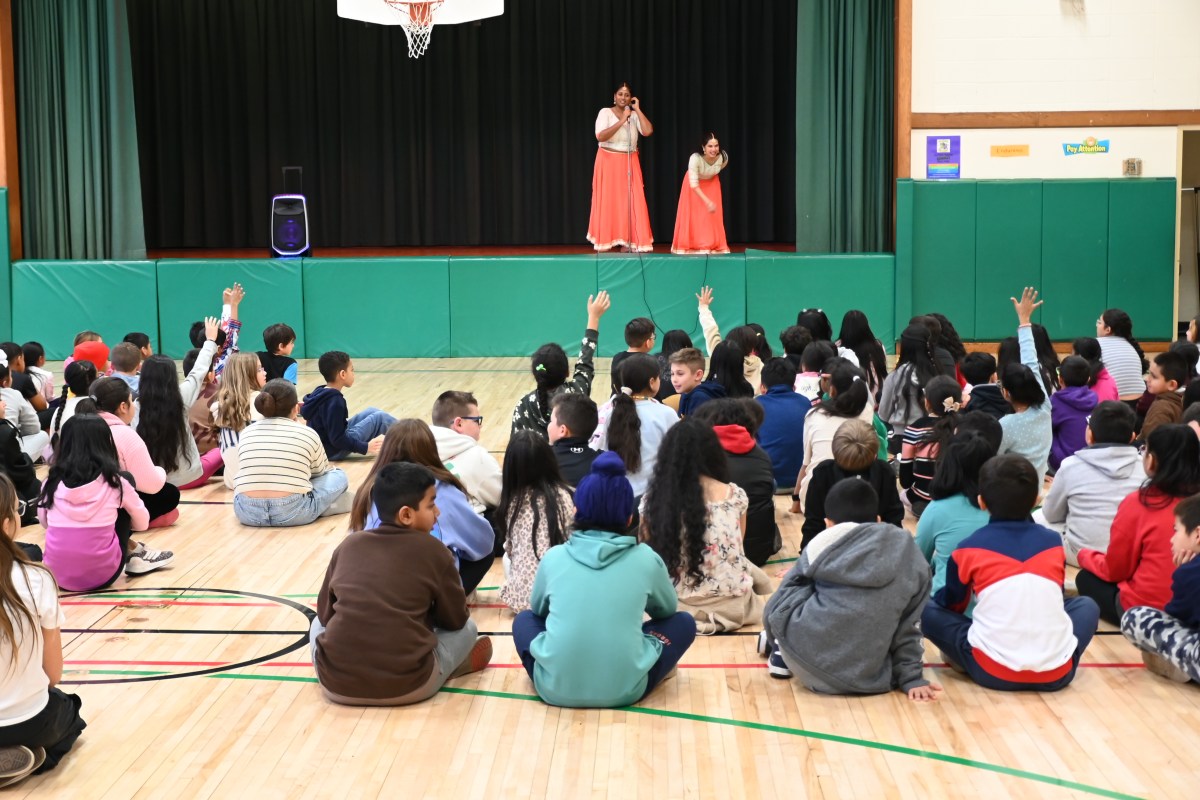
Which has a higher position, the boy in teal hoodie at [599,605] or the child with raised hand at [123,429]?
the child with raised hand at [123,429]

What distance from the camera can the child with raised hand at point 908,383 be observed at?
746 cm

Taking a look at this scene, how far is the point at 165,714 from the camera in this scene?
173 inches

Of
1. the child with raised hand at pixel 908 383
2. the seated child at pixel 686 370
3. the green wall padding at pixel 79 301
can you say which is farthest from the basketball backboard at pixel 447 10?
the child with raised hand at pixel 908 383

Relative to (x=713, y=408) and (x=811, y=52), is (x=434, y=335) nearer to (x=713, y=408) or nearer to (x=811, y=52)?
(x=811, y=52)

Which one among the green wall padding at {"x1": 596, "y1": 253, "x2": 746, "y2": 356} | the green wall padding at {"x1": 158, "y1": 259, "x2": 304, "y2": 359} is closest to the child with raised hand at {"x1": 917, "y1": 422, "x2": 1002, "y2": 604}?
the green wall padding at {"x1": 596, "y1": 253, "x2": 746, "y2": 356}

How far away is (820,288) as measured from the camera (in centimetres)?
1354

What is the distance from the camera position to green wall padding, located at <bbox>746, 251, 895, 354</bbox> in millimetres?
13484

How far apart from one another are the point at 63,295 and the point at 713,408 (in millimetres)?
9805

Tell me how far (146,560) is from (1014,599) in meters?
3.80

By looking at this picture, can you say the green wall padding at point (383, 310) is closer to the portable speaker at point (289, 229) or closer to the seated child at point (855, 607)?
the portable speaker at point (289, 229)

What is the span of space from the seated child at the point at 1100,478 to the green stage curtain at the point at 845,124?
881 centimetres

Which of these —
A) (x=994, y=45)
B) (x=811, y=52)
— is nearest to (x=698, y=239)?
(x=811, y=52)

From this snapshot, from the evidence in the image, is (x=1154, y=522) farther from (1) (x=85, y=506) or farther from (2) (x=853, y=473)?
(1) (x=85, y=506)

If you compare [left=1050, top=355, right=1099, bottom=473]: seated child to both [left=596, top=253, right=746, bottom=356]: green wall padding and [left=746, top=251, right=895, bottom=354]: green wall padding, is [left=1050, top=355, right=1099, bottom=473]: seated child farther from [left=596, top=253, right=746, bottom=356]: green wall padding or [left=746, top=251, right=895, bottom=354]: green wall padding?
[left=596, top=253, right=746, bottom=356]: green wall padding
